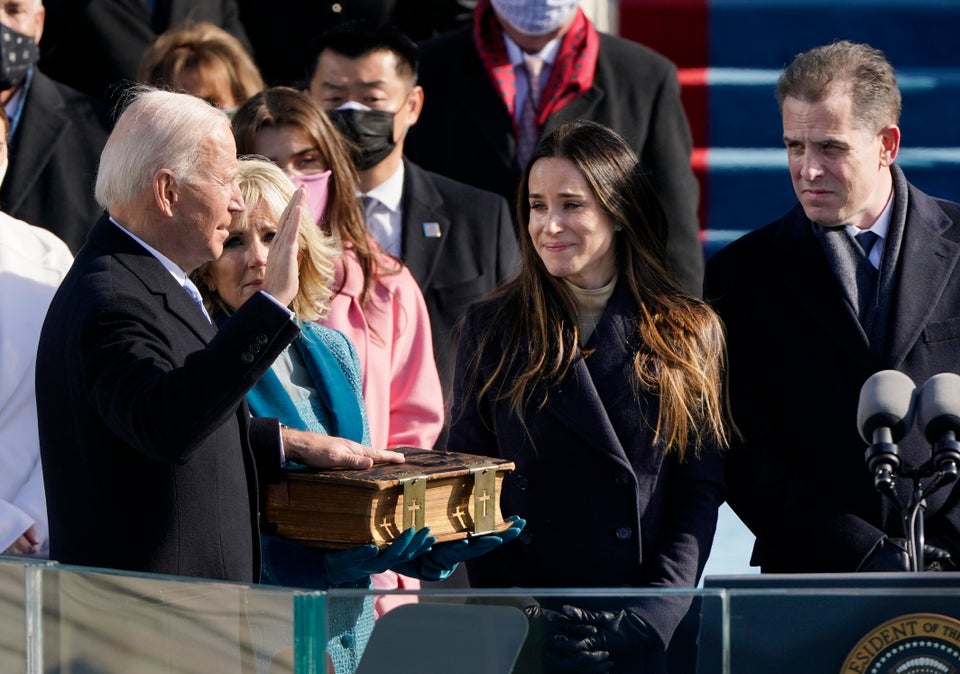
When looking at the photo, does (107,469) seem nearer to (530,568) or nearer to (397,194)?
(530,568)

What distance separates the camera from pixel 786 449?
4.01 meters

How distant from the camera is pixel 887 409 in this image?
10.0 feet

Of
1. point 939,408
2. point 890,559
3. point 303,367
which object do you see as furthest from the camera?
point 303,367

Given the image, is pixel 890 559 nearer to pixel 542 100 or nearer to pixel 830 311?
pixel 830 311

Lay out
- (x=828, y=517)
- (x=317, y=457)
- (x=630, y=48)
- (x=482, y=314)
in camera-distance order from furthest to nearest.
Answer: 1. (x=630, y=48)
2. (x=482, y=314)
3. (x=828, y=517)
4. (x=317, y=457)

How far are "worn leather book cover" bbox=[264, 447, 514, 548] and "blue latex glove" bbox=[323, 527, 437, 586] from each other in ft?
0.08

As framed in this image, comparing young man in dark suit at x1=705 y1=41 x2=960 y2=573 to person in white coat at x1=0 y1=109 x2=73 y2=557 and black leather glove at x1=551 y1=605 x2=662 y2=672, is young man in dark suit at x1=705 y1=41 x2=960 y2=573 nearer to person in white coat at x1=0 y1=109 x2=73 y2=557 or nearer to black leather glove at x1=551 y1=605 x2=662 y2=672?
black leather glove at x1=551 y1=605 x2=662 y2=672

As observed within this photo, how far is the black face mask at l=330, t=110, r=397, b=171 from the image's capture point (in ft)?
16.6

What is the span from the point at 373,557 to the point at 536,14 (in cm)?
290

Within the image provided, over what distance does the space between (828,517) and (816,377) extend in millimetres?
359

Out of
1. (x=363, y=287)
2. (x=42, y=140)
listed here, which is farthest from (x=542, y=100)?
(x=42, y=140)

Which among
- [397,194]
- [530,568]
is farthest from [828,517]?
[397,194]

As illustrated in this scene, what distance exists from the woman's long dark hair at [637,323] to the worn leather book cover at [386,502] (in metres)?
0.48

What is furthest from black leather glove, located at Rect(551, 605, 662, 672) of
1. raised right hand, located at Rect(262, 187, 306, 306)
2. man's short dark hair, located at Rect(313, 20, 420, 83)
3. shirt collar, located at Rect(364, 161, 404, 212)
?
man's short dark hair, located at Rect(313, 20, 420, 83)
